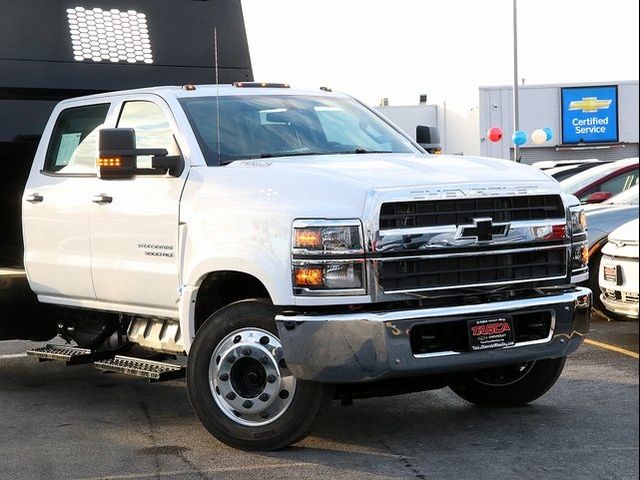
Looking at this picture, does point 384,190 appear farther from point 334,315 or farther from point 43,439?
point 43,439

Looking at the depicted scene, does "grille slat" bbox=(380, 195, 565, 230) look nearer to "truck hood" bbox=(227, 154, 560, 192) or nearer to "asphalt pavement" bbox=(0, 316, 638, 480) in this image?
"truck hood" bbox=(227, 154, 560, 192)

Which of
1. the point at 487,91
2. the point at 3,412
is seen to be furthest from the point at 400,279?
the point at 487,91

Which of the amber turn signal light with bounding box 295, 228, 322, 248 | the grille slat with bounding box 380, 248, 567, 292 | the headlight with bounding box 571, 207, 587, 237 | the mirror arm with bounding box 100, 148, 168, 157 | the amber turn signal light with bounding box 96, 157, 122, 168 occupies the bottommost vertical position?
the grille slat with bounding box 380, 248, 567, 292

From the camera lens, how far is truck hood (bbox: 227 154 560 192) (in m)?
6.41

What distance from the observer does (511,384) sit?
760 cm

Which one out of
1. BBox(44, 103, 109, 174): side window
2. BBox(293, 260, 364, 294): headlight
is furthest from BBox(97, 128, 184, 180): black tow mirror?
BBox(293, 260, 364, 294): headlight

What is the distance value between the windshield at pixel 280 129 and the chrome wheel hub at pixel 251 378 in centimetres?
122

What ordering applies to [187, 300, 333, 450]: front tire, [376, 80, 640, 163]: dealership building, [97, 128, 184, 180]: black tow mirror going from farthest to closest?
[376, 80, 640, 163]: dealership building
[97, 128, 184, 180]: black tow mirror
[187, 300, 333, 450]: front tire

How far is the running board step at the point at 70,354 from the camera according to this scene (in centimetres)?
821

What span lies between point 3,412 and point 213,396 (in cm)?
214

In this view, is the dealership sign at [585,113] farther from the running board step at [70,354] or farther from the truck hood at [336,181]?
the truck hood at [336,181]

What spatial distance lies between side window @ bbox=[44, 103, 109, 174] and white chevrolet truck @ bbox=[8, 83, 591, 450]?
147mm

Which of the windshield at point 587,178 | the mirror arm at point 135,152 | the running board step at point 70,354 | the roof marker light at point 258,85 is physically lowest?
the running board step at point 70,354

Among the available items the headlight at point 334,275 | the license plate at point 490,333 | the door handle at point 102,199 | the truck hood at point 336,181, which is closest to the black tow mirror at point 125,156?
the truck hood at point 336,181
